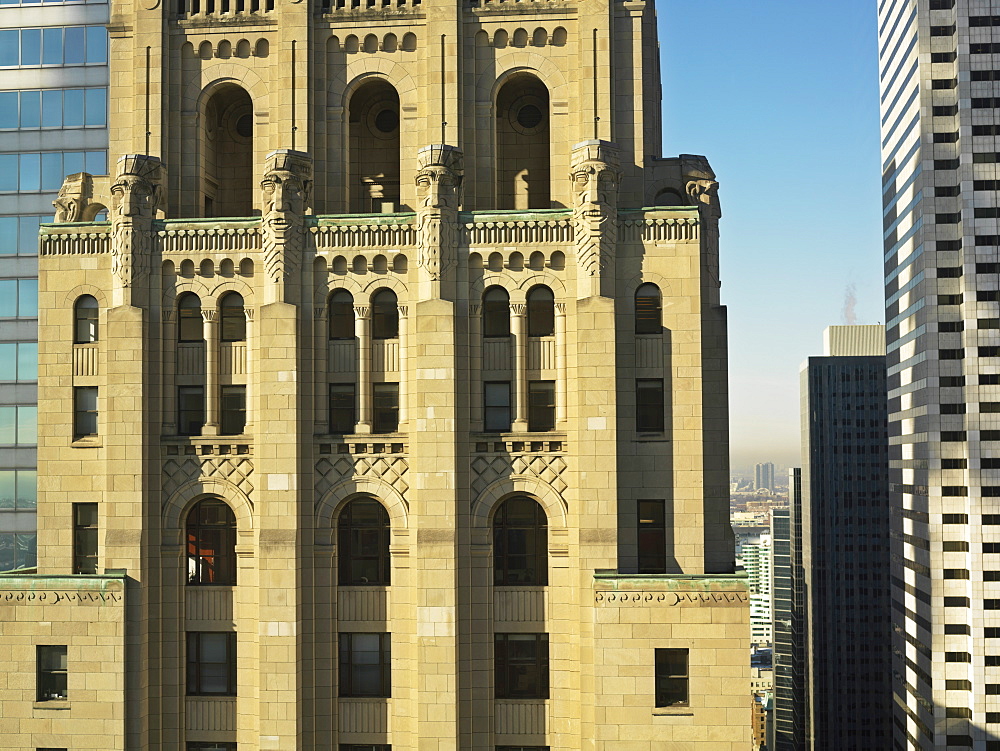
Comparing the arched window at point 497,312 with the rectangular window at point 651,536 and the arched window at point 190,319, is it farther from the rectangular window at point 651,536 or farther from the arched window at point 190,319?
the arched window at point 190,319

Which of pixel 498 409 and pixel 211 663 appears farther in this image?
pixel 211 663

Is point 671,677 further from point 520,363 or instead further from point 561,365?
point 520,363

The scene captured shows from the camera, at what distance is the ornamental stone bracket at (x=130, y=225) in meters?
38.8

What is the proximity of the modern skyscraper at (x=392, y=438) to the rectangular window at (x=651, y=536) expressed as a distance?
0.15m

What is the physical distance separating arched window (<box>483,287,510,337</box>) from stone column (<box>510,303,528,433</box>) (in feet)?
1.45

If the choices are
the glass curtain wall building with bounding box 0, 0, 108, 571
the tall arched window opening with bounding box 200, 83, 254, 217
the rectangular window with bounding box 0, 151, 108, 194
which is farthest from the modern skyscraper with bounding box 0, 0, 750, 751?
the glass curtain wall building with bounding box 0, 0, 108, 571

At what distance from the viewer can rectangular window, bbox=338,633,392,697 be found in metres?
38.4

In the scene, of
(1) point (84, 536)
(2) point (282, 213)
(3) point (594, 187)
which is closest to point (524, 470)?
(3) point (594, 187)

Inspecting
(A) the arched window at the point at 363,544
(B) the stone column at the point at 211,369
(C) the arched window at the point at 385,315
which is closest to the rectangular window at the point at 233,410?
(B) the stone column at the point at 211,369

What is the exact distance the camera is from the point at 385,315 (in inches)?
1547

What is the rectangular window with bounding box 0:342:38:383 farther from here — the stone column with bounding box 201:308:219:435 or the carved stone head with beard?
the carved stone head with beard

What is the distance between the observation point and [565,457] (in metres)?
37.9

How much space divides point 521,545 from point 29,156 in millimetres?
48870

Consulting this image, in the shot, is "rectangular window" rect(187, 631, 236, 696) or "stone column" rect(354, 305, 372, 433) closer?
"stone column" rect(354, 305, 372, 433)
